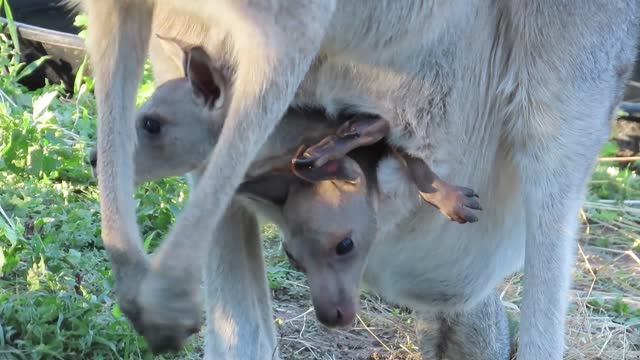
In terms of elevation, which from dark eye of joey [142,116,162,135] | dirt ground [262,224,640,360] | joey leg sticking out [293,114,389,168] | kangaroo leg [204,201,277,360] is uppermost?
joey leg sticking out [293,114,389,168]

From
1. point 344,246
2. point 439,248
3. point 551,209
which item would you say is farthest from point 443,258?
point 344,246

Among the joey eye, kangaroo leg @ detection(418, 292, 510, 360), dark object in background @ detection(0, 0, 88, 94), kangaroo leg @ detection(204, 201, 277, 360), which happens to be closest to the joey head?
the joey eye

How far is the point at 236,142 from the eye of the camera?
2148 millimetres

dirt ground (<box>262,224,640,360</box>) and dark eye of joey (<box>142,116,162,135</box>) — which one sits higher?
dark eye of joey (<box>142,116,162,135</box>)

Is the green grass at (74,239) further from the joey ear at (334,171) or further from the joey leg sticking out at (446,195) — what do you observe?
the joey leg sticking out at (446,195)

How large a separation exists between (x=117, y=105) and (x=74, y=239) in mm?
1105

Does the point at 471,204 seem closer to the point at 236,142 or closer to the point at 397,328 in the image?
the point at 236,142

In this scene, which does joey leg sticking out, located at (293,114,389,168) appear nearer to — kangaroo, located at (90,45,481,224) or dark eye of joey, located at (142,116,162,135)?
kangaroo, located at (90,45,481,224)

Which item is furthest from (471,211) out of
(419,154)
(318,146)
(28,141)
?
(28,141)

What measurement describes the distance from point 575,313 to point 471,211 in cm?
130

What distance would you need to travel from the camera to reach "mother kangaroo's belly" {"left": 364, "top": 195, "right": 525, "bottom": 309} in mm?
2795

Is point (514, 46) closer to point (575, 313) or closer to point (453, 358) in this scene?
point (453, 358)

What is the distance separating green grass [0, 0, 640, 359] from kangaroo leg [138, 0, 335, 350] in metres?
0.74

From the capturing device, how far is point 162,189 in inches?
149
